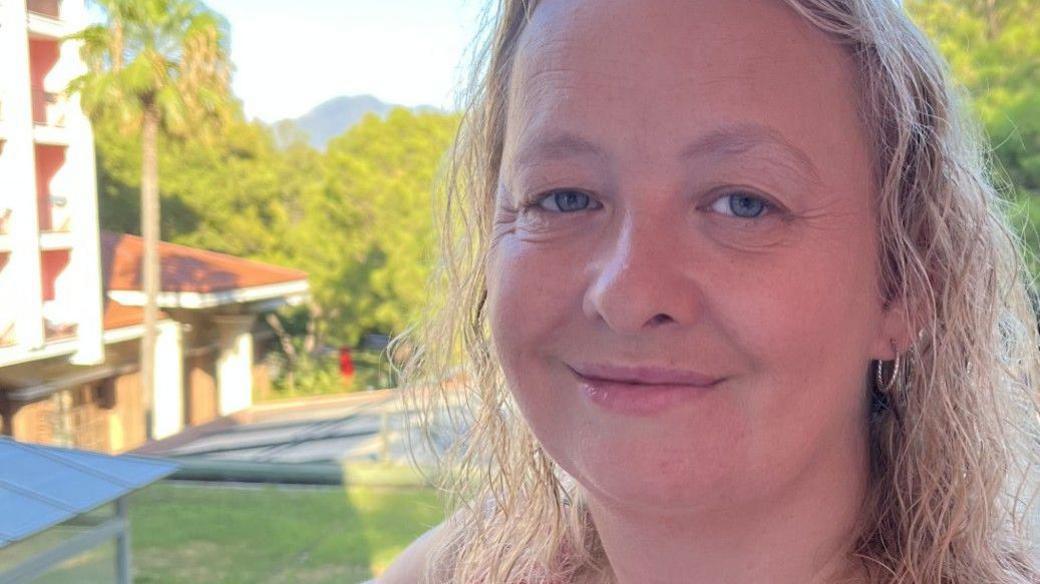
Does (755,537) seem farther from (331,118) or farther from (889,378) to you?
(331,118)

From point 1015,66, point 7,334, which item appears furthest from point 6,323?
point 1015,66

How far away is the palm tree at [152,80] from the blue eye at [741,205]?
164 centimetres

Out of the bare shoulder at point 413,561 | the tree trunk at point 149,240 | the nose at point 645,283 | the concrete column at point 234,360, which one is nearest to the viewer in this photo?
the nose at point 645,283

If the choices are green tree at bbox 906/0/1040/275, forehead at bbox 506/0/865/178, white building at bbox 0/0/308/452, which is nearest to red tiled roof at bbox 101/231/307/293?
white building at bbox 0/0/308/452

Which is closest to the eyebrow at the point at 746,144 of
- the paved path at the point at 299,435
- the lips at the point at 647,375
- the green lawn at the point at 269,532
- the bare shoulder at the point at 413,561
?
the lips at the point at 647,375

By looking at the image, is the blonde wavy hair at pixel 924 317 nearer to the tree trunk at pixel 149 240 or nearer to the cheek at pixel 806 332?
the cheek at pixel 806 332

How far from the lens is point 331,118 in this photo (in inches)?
81.7

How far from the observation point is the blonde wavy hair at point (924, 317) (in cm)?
66

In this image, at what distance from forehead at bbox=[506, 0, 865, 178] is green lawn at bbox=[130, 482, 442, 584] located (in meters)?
1.37

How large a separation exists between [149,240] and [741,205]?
69.8 inches

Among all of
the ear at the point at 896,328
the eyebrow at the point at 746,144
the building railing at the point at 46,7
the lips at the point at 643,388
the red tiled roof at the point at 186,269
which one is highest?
the building railing at the point at 46,7

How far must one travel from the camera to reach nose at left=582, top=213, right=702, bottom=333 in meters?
0.57

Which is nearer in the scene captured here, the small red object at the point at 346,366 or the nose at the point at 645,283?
the nose at the point at 645,283

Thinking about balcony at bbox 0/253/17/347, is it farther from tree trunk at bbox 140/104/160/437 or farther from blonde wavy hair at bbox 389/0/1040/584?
blonde wavy hair at bbox 389/0/1040/584
